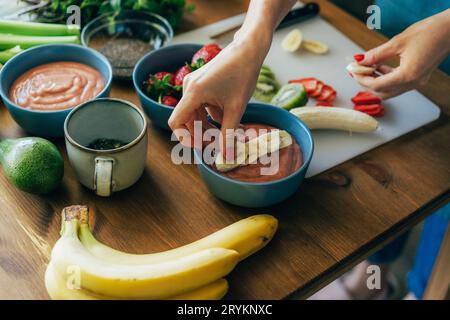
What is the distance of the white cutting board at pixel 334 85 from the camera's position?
131cm

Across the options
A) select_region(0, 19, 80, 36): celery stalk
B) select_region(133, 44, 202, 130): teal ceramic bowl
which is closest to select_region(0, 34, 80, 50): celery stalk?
select_region(0, 19, 80, 36): celery stalk

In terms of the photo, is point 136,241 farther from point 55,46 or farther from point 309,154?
point 55,46

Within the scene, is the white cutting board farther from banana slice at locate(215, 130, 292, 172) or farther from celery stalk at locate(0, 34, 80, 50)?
celery stalk at locate(0, 34, 80, 50)

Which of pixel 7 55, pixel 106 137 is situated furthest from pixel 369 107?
pixel 7 55

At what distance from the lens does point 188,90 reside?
106 centimetres

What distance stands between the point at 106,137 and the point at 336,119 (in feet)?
1.75

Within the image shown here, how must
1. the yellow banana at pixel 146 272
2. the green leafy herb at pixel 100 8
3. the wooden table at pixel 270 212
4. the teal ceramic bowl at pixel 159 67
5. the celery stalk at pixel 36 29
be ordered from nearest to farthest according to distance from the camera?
the yellow banana at pixel 146 272, the wooden table at pixel 270 212, the teal ceramic bowl at pixel 159 67, the celery stalk at pixel 36 29, the green leafy herb at pixel 100 8

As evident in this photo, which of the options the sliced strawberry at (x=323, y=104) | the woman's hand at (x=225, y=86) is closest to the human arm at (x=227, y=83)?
the woman's hand at (x=225, y=86)

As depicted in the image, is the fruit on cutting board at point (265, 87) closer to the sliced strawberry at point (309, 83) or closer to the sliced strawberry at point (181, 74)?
the sliced strawberry at point (309, 83)

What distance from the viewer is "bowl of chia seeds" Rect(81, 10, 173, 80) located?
151cm

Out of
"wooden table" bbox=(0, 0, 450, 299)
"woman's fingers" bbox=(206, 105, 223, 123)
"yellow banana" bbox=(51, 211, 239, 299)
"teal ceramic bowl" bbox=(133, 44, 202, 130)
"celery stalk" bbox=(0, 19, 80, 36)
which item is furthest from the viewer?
"celery stalk" bbox=(0, 19, 80, 36)

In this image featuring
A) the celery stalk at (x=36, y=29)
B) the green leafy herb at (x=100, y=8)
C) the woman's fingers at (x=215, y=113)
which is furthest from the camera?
the green leafy herb at (x=100, y=8)

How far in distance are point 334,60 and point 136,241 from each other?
2.65 feet

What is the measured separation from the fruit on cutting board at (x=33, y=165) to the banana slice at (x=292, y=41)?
749 mm
